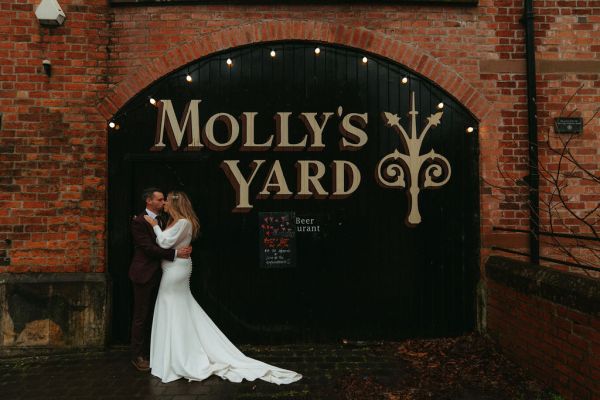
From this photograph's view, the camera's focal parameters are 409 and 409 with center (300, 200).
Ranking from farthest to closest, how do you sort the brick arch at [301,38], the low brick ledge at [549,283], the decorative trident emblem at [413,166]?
1. the decorative trident emblem at [413,166]
2. the brick arch at [301,38]
3. the low brick ledge at [549,283]

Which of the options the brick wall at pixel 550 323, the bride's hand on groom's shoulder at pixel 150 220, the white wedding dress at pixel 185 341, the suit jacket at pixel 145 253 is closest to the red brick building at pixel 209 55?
the brick wall at pixel 550 323

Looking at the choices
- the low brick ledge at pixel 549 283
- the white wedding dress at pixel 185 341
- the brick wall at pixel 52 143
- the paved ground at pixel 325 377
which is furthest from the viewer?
the brick wall at pixel 52 143

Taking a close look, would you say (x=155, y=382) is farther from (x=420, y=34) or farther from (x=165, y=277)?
(x=420, y=34)

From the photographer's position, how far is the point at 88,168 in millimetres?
5051

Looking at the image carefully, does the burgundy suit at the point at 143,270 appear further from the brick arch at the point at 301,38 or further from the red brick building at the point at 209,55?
the brick arch at the point at 301,38

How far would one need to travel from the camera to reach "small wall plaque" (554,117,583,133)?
5145 mm

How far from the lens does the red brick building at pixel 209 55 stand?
4.98 meters

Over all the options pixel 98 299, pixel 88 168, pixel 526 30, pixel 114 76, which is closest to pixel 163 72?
pixel 114 76

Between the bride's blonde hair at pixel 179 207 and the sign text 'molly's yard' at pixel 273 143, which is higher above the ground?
the sign text 'molly's yard' at pixel 273 143

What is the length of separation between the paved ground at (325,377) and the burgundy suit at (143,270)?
1.16 feet

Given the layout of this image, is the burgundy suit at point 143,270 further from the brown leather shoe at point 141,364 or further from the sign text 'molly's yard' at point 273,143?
the sign text 'molly's yard' at point 273,143

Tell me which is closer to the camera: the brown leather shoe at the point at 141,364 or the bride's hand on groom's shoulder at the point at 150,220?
the brown leather shoe at the point at 141,364

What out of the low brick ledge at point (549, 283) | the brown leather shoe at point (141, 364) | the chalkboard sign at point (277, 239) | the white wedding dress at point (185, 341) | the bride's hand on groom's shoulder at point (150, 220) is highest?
the bride's hand on groom's shoulder at point (150, 220)

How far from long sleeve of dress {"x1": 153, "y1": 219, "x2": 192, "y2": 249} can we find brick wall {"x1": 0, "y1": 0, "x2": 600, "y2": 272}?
1.12m
